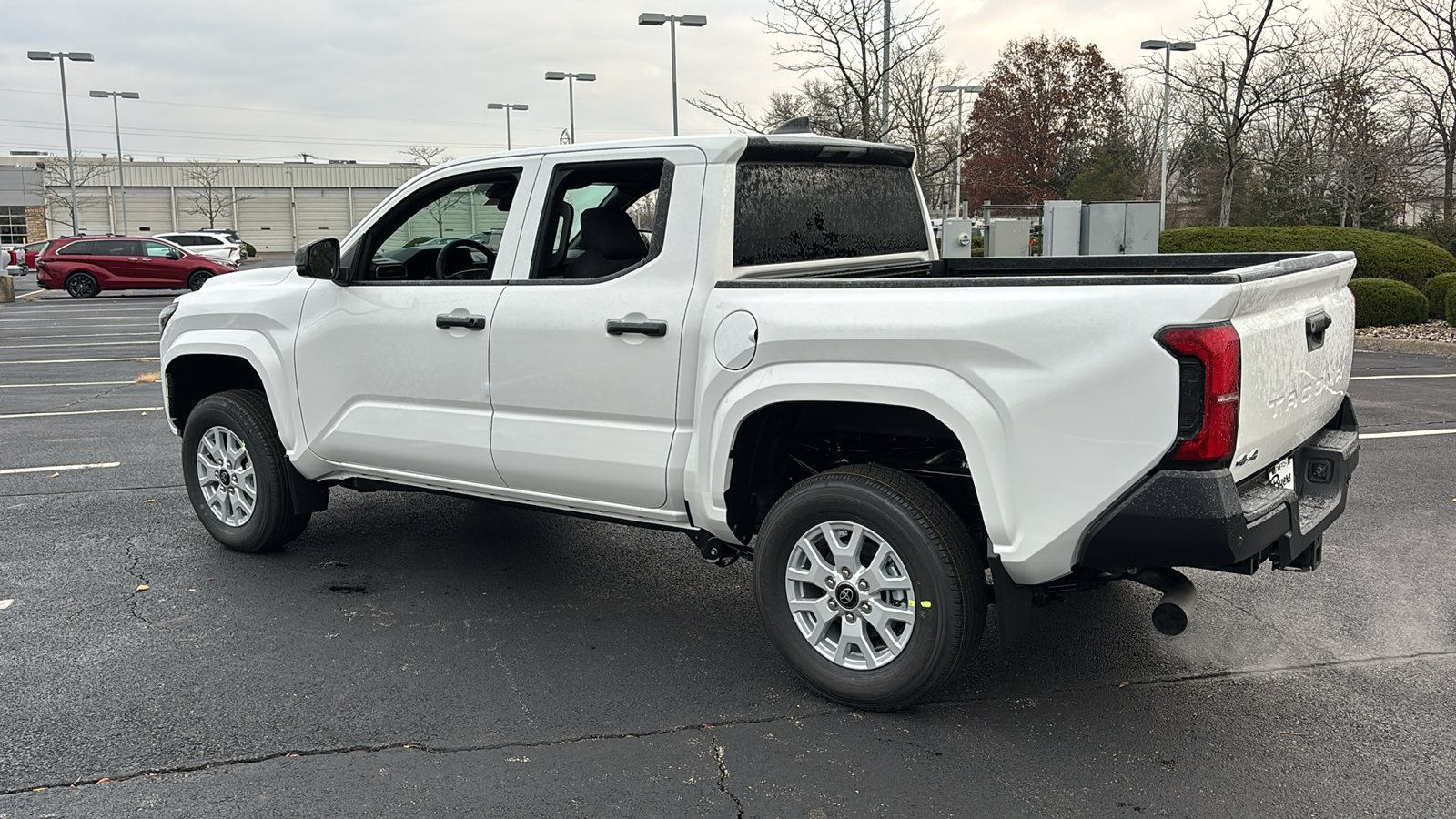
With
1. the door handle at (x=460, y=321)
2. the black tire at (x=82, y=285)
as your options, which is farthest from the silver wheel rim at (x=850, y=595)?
the black tire at (x=82, y=285)

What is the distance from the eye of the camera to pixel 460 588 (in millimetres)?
5449

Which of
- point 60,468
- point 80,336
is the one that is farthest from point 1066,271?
point 80,336

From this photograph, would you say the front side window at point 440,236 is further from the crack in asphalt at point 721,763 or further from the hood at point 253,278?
the crack in asphalt at point 721,763

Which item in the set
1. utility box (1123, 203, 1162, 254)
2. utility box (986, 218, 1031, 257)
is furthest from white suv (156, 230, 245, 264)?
utility box (1123, 203, 1162, 254)

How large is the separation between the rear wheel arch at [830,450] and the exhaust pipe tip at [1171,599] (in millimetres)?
610

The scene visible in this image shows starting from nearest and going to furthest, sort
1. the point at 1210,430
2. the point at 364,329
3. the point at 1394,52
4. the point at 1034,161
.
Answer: the point at 1210,430, the point at 364,329, the point at 1394,52, the point at 1034,161

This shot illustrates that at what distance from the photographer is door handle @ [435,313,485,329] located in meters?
4.84

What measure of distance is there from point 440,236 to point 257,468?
1493mm

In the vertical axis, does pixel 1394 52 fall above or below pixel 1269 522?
above

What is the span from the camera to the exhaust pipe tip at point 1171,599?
3725 mm

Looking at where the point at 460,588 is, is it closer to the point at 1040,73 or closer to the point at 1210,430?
the point at 1210,430

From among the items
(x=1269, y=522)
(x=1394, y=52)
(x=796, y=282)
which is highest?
(x=1394, y=52)

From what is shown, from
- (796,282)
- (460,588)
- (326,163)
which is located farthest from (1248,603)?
(326,163)

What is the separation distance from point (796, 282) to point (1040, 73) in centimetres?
6485
